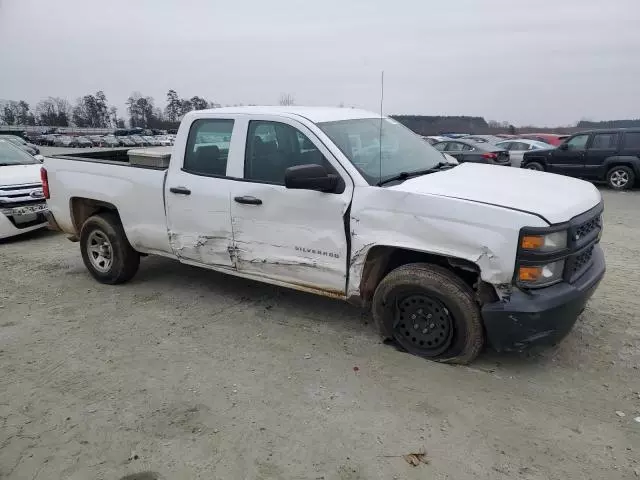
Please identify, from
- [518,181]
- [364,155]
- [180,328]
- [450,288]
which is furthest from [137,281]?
[518,181]

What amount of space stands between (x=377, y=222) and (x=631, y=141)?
13.0 meters

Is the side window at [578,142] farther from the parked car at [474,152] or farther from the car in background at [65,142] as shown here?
the car in background at [65,142]

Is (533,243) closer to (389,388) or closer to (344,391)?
(389,388)

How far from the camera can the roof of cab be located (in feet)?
14.2

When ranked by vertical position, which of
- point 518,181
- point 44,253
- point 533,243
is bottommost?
point 44,253

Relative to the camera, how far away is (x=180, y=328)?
178 inches

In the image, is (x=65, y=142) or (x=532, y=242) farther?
(x=65, y=142)

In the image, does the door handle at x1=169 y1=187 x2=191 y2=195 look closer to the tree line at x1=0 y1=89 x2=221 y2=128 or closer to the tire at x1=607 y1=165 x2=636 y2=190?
the tire at x1=607 y1=165 x2=636 y2=190

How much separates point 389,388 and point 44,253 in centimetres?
590

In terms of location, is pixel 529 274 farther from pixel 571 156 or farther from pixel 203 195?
pixel 571 156

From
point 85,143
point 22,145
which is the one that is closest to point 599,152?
point 22,145

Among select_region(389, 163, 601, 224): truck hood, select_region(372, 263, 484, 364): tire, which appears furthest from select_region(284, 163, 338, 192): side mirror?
select_region(372, 263, 484, 364): tire

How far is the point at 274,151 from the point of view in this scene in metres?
4.33

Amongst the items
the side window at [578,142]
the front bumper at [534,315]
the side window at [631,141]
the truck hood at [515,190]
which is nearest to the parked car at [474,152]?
the side window at [578,142]
